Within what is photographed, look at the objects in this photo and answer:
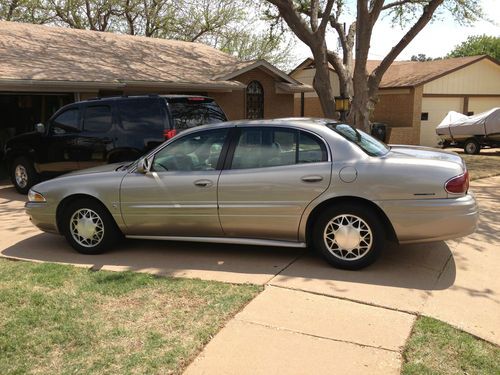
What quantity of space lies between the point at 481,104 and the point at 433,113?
3.34m

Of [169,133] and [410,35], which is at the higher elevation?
[410,35]

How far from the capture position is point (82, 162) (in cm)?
910

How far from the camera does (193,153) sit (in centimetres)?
548

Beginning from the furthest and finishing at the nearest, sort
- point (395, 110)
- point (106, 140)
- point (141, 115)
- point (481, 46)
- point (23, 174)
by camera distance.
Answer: point (481, 46), point (395, 110), point (23, 174), point (106, 140), point (141, 115)

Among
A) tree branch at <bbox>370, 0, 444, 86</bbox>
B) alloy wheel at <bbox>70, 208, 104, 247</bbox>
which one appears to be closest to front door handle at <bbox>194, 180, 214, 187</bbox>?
alloy wheel at <bbox>70, 208, 104, 247</bbox>

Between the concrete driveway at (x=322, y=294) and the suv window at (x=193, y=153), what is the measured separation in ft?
3.34

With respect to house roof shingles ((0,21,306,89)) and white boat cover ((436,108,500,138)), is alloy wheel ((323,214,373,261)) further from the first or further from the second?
white boat cover ((436,108,500,138))

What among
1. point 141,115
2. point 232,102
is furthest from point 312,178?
point 232,102

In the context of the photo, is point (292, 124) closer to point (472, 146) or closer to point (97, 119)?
point (97, 119)

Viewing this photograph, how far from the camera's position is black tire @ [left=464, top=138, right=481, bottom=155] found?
66.3ft

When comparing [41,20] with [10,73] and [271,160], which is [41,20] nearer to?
[10,73]

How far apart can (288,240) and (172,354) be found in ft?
6.80

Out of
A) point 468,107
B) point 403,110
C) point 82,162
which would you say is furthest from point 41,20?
point 468,107

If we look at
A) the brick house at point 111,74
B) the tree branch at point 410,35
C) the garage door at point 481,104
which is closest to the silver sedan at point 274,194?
the brick house at point 111,74
